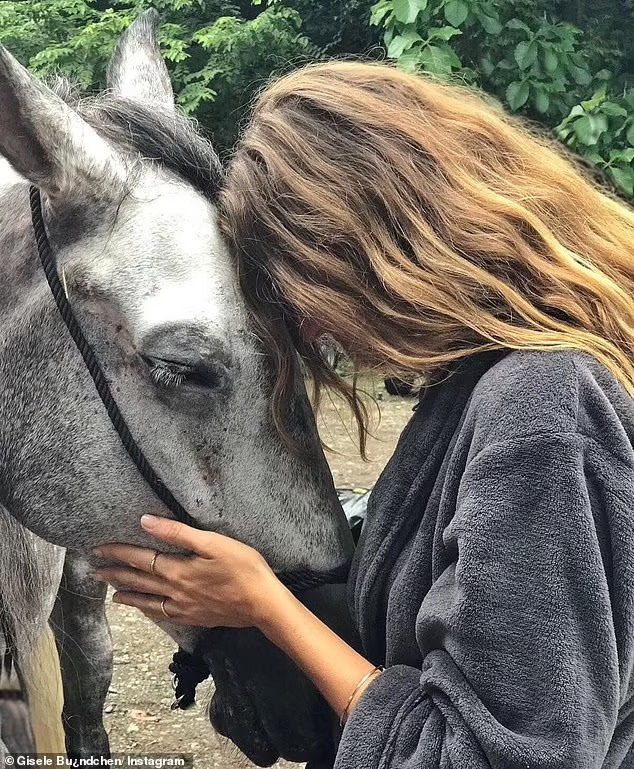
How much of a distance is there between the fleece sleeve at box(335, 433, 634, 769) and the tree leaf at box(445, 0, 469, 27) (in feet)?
11.7

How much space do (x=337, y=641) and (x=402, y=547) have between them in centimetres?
18

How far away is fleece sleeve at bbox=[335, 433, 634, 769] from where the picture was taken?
3.30ft

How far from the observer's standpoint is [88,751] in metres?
2.83

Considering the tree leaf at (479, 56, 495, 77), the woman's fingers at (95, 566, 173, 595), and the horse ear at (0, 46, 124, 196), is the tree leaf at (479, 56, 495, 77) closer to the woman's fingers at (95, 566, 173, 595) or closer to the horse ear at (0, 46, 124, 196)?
the horse ear at (0, 46, 124, 196)

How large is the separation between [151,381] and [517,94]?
340cm

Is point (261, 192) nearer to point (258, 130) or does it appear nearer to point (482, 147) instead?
point (258, 130)

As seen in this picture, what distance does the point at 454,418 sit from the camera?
1.26 meters

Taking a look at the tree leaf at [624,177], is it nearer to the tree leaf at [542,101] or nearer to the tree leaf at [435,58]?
the tree leaf at [542,101]

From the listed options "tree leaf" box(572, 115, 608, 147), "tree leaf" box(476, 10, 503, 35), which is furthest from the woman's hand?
"tree leaf" box(476, 10, 503, 35)

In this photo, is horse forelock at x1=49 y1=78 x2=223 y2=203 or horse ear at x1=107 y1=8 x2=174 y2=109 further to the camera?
horse ear at x1=107 y1=8 x2=174 y2=109

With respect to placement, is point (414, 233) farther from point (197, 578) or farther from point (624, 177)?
point (624, 177)

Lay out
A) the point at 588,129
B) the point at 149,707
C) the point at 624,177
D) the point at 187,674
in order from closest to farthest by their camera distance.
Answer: the point at 187,674 < the point at 149,707 < the point at 588,129 < the point at 624,177

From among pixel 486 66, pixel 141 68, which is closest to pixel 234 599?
pixel 141 68

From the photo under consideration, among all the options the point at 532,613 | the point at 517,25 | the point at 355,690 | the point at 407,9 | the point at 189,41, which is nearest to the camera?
the point at 532,613
